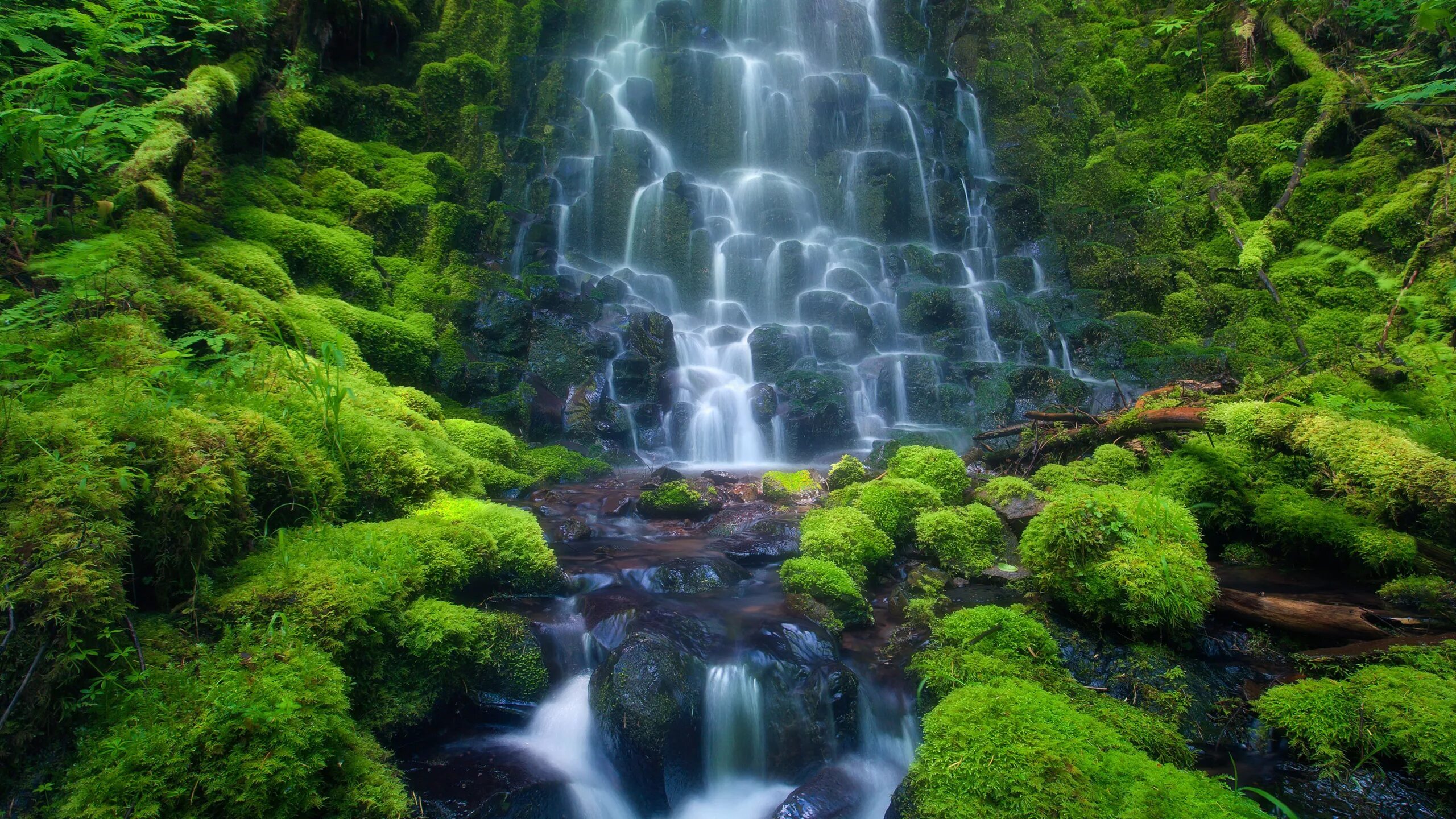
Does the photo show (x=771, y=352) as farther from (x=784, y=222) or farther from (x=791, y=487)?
(x=784, y=222)

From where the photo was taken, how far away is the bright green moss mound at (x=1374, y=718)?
2.85 m

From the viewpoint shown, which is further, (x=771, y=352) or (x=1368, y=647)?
(x=771, y=352)

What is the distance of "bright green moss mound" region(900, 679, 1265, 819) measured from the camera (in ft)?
8.11

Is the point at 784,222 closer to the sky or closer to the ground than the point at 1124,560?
closer to the sky

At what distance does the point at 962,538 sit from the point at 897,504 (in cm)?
81

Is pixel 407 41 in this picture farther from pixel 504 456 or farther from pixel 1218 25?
pixel 1218 25

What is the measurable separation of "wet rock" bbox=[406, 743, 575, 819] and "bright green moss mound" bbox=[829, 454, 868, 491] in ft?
16.1

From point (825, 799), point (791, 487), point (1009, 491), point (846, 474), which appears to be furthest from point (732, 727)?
point (791, 487)

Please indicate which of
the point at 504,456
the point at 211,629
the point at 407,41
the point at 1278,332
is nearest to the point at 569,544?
the point at 504,456

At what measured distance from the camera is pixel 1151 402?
6.76 m

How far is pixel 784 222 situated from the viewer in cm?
1727

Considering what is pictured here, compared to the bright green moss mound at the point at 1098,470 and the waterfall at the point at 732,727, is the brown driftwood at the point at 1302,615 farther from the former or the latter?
the waterfall at the point at 732,727

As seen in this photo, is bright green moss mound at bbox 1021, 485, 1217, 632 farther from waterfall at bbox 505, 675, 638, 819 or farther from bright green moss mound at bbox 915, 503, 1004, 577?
waterfall at bbox 505, 675, 638, 819

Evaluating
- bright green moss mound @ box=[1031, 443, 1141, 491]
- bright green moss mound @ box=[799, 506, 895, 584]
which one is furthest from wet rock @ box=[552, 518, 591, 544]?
bright green moss mound @ box=[1031, 443, 1141, 491]
